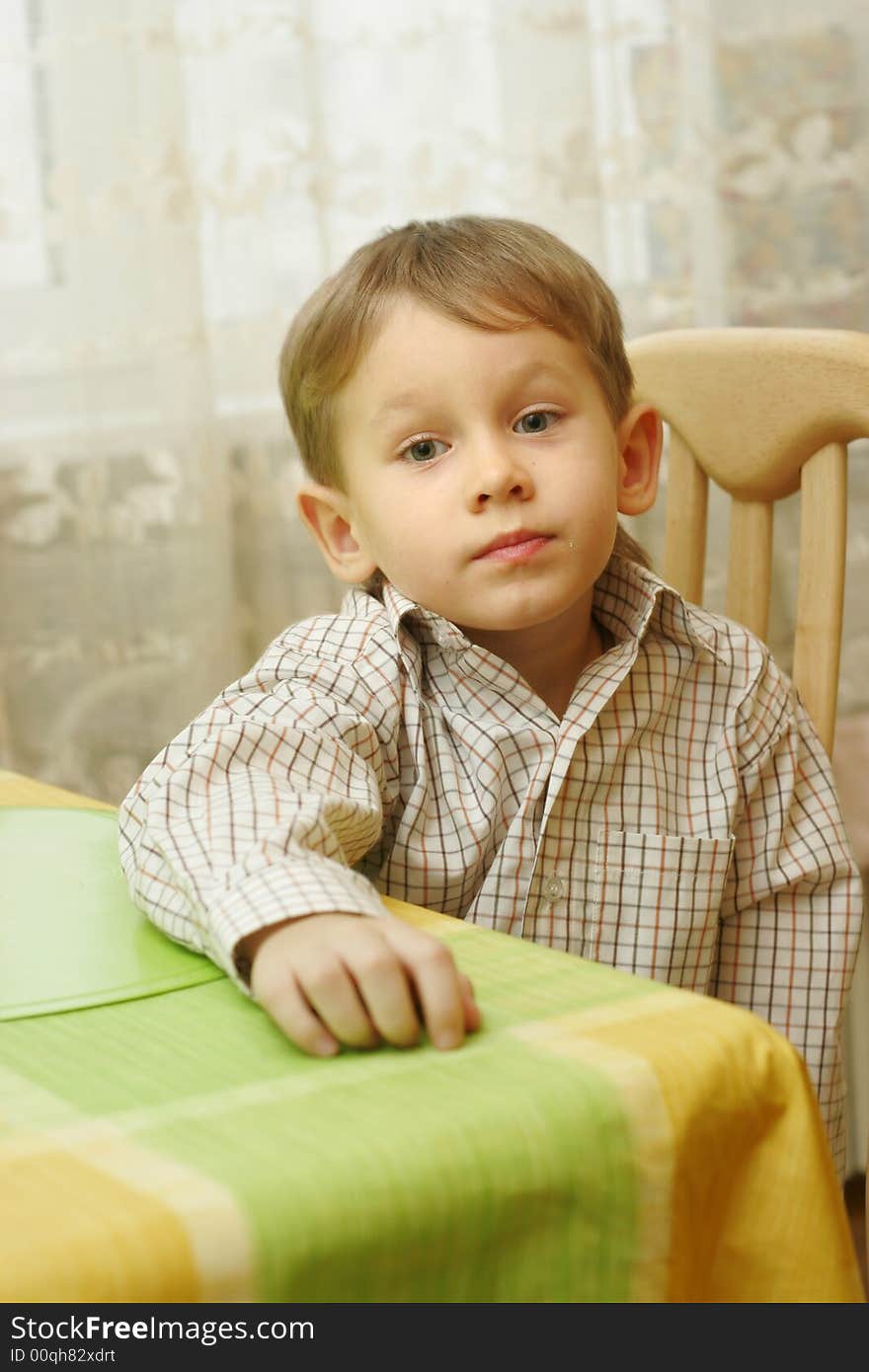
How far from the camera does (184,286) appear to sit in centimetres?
155

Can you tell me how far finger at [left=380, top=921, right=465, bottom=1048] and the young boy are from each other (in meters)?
0.25

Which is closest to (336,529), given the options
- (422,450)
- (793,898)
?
(422,450)

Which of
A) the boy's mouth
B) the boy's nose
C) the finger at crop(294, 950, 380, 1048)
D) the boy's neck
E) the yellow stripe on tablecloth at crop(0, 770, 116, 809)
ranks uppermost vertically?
the boy's nose

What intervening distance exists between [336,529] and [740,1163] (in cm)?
63

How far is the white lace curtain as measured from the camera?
1522 mm

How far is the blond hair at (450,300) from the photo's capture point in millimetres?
907

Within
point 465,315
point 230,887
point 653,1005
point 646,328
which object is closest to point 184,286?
point 646,328

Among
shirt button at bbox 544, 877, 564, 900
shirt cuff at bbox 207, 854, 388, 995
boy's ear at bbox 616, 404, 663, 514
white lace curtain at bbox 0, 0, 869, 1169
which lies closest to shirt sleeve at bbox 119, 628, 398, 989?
shirt cuff at bbox 207, 854, 388, 995

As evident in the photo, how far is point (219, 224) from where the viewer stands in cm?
158

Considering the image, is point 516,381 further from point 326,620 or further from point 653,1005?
point 653,1005

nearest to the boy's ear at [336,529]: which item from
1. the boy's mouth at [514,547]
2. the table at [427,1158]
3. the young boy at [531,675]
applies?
the young boy at [531,675]

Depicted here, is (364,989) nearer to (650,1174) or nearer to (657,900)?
(650,1174)

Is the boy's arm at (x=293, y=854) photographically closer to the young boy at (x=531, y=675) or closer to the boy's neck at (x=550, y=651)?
the young boy at (x=531, y=675)

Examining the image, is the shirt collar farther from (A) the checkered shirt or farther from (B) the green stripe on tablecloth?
(B) the green stripe on tablecloth
